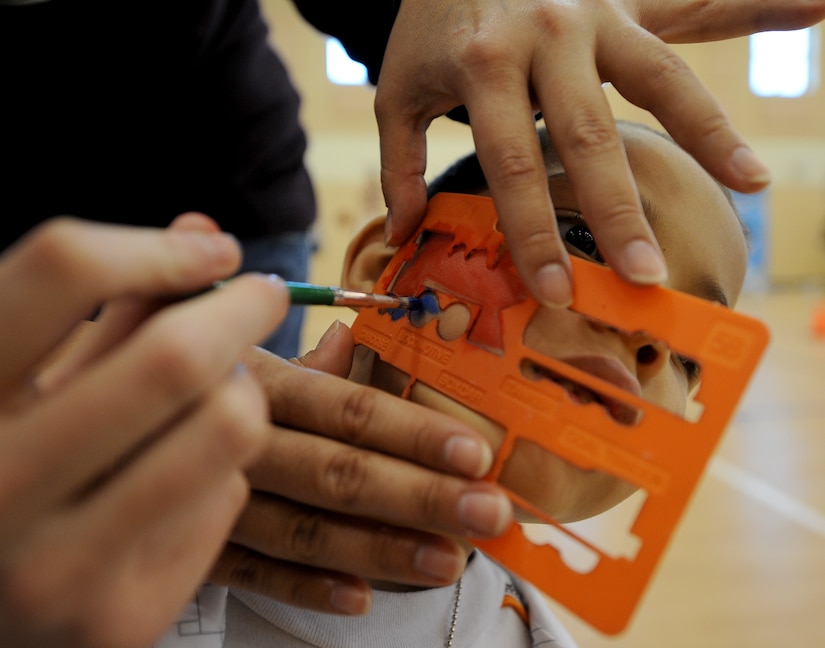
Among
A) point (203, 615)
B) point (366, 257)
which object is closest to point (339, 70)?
point (366, 257)

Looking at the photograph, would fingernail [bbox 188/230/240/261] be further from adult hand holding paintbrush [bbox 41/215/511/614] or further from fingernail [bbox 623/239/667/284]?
fingernail [bbox 623/239/667/284]

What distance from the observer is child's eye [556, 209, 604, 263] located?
78 centimetres

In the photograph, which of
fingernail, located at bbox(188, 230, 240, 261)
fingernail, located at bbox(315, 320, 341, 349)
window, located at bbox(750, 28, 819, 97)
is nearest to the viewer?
fingernail, located at bbox(188, 230, 240, 261)

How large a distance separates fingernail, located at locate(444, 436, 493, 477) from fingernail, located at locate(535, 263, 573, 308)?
15 cm

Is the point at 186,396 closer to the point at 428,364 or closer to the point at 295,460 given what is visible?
the point at 295,460

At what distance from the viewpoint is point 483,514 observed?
505 mm

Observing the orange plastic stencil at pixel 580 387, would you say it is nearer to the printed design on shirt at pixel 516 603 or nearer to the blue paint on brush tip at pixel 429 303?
the blue paint on brush tip at pixel 429 303

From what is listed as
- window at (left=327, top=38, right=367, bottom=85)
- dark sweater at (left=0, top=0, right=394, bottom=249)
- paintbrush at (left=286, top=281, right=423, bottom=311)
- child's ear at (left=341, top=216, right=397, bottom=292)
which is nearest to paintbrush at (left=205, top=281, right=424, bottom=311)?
paintbrush at (left=286, top=281, right=423, bottom=311)

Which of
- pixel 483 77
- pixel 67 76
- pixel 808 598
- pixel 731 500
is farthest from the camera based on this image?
pixel 731 500

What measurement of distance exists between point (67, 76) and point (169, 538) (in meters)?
0.89

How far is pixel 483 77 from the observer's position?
661 mm

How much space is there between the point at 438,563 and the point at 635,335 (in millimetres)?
321

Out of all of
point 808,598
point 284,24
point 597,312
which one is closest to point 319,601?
point 597,312

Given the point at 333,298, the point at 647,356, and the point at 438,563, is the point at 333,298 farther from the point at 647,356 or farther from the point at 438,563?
the point at 647,356
